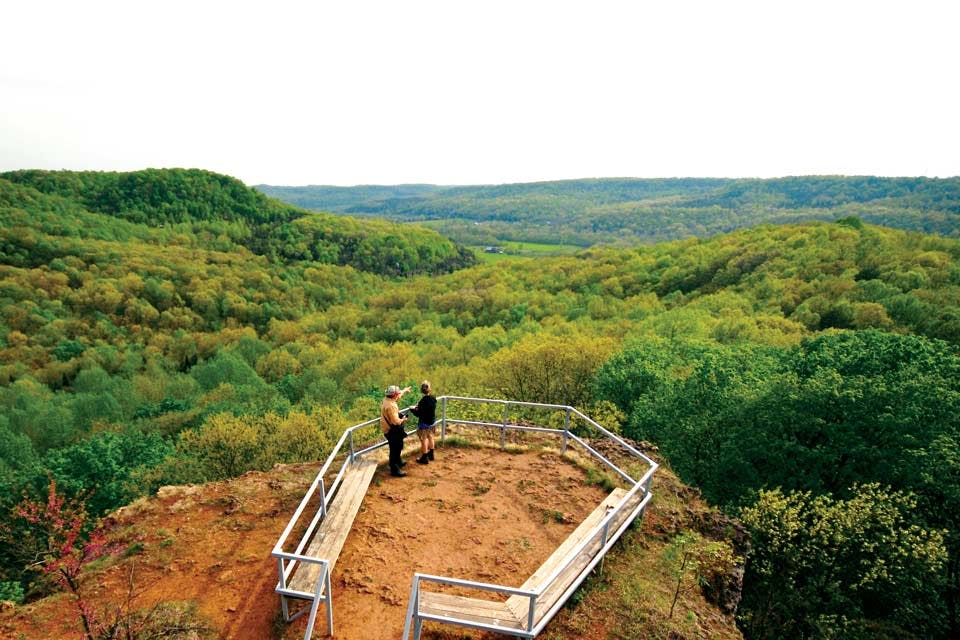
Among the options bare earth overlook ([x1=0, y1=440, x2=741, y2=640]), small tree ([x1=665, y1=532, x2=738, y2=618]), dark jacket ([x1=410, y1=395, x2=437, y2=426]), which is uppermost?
dark jacket ([x1=410, y1=395, x2=437, y2=426])

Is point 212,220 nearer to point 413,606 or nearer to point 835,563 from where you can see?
point 413,606

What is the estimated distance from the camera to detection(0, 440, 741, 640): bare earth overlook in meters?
7.66

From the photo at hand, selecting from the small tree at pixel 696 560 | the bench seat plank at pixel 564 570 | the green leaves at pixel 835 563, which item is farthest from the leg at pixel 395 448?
the green leaves at pixel 835 563

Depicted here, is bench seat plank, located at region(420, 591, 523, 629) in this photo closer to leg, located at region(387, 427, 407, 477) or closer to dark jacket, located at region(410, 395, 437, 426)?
leg, located at region(387, 427, 407, 477)

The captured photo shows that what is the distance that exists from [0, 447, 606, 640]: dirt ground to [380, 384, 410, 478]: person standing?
1.28 ft

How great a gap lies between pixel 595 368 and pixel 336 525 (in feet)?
74.3

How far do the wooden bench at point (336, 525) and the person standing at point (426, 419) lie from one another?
1.29 m

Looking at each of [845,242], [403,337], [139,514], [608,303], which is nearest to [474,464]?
[139,514]

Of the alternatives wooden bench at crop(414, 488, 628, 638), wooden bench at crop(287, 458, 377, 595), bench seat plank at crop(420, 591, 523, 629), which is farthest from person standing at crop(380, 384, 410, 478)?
bench seat plank at crop(420, 591, 523, 629)

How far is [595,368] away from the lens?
29141mm

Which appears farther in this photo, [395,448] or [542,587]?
[395,448]

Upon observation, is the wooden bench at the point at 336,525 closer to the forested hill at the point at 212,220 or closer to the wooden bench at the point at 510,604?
the wooden bench at the point at 510,604

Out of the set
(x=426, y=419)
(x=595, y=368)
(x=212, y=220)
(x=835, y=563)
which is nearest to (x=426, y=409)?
(x=426, y=419)

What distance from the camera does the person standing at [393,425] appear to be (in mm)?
10438
